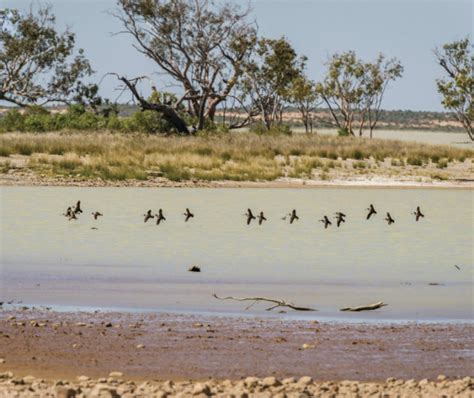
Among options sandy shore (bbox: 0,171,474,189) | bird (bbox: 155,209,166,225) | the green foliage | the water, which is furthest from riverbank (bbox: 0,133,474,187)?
bird (bbox: 155,209,166,225)

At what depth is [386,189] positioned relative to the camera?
1375 inches

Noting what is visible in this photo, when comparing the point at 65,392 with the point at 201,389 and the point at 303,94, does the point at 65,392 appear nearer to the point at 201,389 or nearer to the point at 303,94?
the point at 201,389

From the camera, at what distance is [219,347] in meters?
8.94

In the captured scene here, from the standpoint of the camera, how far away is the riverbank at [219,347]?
809cm

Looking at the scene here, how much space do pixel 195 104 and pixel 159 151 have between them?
2401 centimetres

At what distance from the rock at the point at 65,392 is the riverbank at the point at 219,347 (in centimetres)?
74

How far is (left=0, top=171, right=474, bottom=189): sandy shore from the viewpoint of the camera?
110 ft

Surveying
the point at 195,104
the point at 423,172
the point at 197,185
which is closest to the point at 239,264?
the point at 197,185

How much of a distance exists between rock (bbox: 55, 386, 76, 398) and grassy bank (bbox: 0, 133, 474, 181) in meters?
27.9

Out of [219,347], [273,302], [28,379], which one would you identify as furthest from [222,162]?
[28,379]

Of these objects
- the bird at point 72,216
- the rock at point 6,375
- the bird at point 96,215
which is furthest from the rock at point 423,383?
the bird at point 72,216

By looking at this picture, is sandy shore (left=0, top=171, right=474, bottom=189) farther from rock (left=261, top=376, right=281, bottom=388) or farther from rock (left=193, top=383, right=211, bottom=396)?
rock (left=193, top=383, right=211, bottom=396)

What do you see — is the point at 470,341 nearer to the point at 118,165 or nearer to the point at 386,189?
the point at 386,189

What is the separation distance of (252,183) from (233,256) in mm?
18456
